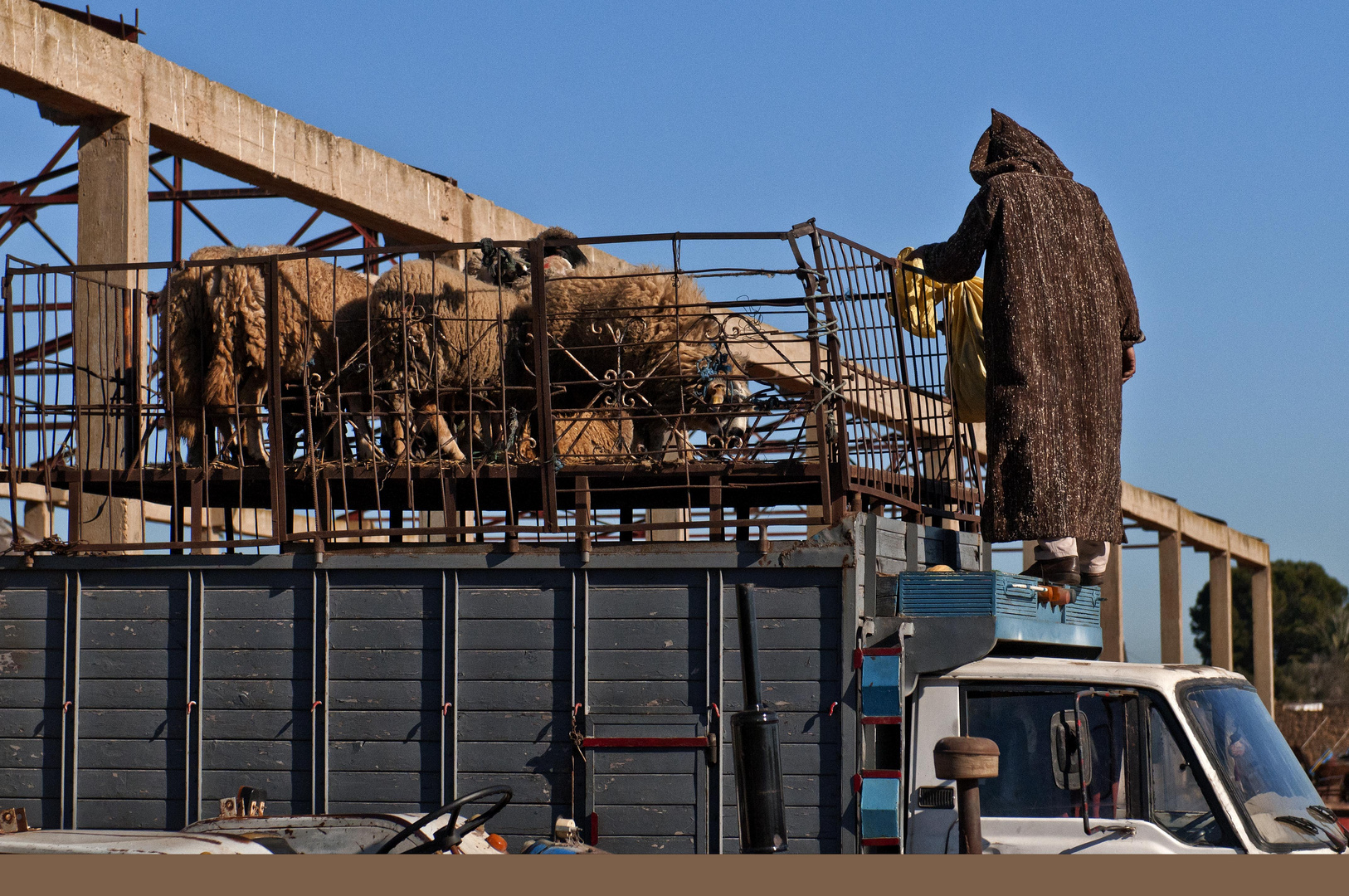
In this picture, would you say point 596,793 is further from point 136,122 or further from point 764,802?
point 136,122

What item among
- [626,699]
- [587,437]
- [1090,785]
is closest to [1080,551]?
[1090,785]

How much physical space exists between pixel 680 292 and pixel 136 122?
197 inches

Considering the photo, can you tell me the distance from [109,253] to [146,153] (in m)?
0.98

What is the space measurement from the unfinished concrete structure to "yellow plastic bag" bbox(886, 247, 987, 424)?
16.8 ft

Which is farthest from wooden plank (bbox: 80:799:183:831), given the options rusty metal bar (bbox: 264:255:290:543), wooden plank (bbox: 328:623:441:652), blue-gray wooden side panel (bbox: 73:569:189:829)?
rusty metal bar (bbox: 264:255:290:543)

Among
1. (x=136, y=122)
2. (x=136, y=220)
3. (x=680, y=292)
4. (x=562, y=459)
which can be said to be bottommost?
(x=562, y=459)

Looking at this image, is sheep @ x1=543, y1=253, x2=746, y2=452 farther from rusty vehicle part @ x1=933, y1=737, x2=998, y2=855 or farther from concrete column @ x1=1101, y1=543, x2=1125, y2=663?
concrete column @ x1=1101, y1=543, x2=1125, y2=663

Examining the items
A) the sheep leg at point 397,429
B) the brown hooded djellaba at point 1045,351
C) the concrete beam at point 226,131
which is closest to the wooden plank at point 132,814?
the sheep leg at point 397,429

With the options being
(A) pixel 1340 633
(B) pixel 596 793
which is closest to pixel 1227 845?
(B) pixel 596 793

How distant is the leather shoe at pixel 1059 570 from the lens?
7977 millimetres

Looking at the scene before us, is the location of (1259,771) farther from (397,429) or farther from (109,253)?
(109,253)

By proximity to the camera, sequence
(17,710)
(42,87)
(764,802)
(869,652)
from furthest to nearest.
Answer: (42,87) → (17,710) → (869,652) → (764,802)

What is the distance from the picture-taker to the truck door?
21.1 feet

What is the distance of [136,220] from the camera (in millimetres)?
11609
